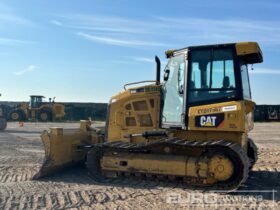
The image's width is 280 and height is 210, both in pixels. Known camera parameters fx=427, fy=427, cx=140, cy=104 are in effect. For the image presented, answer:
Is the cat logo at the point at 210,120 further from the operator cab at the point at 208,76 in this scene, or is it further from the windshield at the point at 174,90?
the windshield at the point at 174,90

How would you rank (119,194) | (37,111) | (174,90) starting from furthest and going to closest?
(37,111) → (174,90) → (119,194)

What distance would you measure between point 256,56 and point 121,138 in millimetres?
3614

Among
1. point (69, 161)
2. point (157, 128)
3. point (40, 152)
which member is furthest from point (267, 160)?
point (40, 152)

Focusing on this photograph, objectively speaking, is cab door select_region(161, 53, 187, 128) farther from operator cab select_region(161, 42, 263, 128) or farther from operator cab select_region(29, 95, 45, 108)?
operator cab select_region(29, 95, 45, 108)

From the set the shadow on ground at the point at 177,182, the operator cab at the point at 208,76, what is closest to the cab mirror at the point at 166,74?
the operator cab at the point at 208,76

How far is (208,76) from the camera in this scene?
347 inches

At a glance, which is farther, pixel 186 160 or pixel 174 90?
pixel 174 90

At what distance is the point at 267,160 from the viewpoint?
1291 centimetres

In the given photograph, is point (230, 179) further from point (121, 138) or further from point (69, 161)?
point (69, 161)

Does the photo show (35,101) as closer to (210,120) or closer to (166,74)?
(166,74)

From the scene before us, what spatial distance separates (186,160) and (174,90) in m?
1.58

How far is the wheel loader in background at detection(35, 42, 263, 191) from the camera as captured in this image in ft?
27.8

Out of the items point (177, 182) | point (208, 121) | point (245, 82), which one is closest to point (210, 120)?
point (208, 121)

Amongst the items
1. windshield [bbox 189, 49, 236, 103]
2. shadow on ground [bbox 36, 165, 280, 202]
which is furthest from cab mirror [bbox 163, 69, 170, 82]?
shadow on ground [bbox 36, 165, 280, 202]
